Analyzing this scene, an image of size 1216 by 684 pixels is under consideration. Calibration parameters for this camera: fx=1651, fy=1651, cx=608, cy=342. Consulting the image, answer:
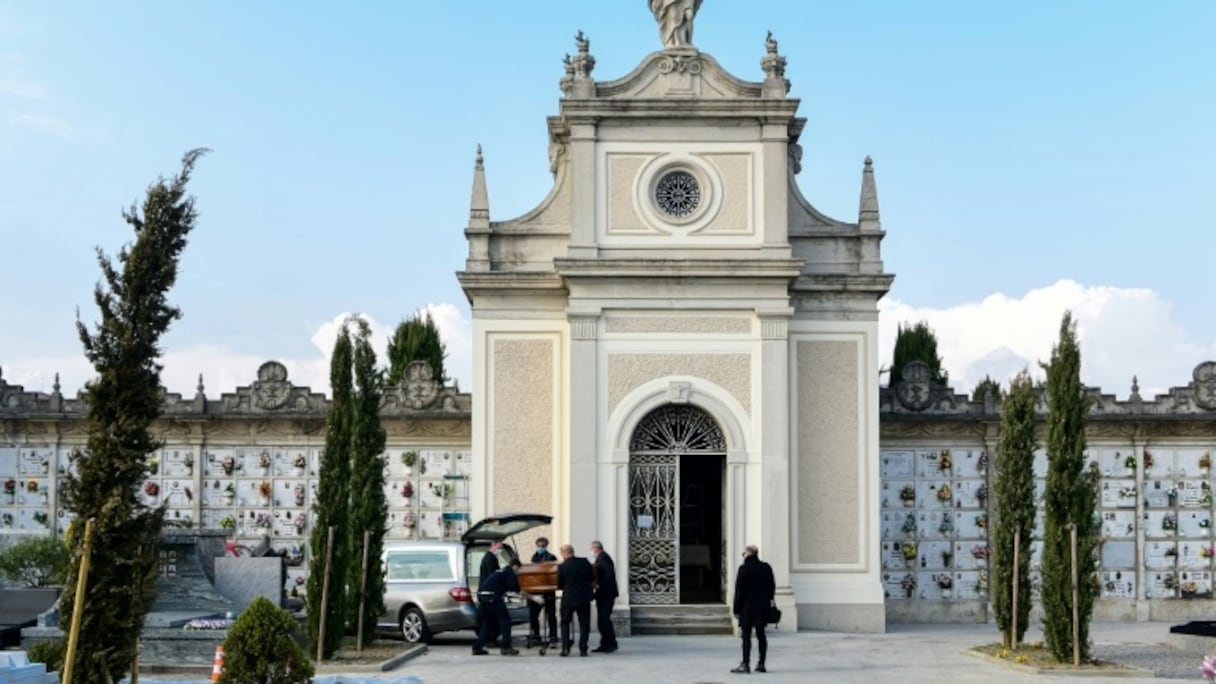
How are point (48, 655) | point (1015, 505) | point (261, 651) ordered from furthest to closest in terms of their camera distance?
point (1015, 505), point (48, 655), point (261, 651)

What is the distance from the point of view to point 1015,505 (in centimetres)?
2450

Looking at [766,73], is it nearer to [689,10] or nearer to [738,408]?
[689,10]

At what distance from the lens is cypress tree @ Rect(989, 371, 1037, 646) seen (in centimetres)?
2444

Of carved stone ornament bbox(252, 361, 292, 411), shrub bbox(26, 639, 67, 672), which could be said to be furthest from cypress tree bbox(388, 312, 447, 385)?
shrub bbox(26, 639, 67, 672)

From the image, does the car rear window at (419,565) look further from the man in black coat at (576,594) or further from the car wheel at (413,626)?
the man in black coat at (576,594)

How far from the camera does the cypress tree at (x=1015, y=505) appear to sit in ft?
80.2

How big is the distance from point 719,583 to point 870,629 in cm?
318

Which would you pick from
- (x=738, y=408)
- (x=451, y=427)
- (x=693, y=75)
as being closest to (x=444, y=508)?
(x=451, y=427)

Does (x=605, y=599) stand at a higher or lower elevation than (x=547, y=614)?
higher

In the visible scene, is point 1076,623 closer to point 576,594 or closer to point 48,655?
point 576,594

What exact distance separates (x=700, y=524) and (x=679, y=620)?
4395 millimetres

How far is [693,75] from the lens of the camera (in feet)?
97.8

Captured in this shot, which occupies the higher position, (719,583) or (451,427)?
(451,427)

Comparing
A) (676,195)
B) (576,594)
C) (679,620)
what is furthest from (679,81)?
(576,594)
